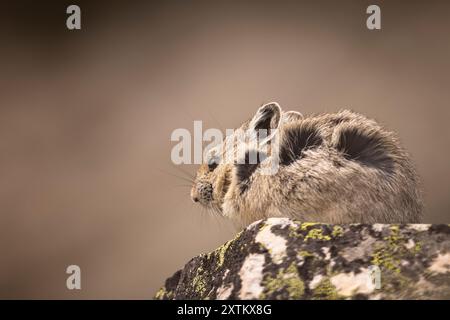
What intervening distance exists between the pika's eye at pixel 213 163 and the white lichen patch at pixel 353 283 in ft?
3.82

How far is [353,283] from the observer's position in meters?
2.05

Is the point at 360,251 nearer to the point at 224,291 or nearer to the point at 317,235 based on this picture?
the point at 317,235

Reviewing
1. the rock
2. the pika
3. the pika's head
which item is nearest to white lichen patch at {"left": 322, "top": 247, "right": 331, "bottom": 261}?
the rock

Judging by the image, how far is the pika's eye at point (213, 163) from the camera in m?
3.13

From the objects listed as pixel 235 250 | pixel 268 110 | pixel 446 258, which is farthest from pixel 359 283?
pixel 268 110

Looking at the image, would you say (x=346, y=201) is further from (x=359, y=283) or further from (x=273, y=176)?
(x=359, y=283)

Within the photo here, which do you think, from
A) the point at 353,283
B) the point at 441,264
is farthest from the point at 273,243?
the point at 441,264

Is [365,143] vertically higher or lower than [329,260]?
higher

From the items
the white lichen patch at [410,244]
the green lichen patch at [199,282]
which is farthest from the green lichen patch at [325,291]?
the green lichen patch at [199,282]

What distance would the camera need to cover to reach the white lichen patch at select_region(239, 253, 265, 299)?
213 cm

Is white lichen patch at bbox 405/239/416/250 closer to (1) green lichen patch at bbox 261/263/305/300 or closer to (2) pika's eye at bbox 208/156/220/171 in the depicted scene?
(1) green lichen patch at bbox 261/263/305/300

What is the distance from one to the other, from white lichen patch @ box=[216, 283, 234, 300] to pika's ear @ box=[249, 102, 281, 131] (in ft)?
3.09
